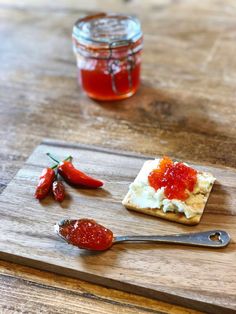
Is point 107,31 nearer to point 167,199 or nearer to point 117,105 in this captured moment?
point 117,105

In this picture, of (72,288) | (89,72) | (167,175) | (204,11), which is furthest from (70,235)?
(204,11)

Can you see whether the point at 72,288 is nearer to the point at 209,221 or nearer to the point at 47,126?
the point at 209,221

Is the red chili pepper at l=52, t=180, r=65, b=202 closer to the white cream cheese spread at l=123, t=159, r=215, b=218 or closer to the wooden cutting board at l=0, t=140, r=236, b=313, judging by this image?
the wooden cutting board at l=0, t=140, r=236, b=313

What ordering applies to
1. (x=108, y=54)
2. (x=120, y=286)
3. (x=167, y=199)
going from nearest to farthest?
(x=120, y=286), (x=167, y=199), (x=108, y=54)

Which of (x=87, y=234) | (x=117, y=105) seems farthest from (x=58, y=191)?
(x=117, y=105)

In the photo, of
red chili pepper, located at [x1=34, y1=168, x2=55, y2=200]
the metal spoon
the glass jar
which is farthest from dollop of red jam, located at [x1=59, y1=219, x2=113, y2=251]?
the glass jar

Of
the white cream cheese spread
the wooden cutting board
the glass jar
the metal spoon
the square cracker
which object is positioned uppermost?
the glass jar

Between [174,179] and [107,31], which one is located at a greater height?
[107,31]
